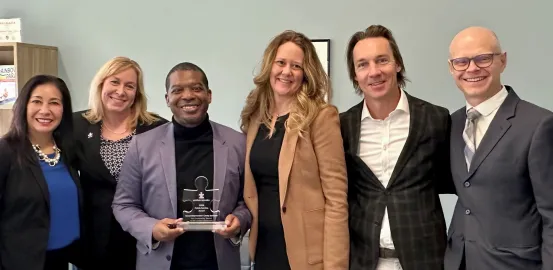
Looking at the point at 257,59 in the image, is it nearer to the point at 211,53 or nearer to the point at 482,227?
the point at 211,53

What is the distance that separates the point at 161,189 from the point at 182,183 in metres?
0.09

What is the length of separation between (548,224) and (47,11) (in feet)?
13.1

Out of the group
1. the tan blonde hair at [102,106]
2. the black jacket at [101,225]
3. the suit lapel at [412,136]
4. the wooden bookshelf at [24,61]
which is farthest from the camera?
the wooden bookshelf at [24,61]

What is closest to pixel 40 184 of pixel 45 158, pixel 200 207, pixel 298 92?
pixel 45 158

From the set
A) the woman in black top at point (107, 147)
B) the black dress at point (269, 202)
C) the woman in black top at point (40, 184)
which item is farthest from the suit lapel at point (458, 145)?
the woman in black top at point (40, 184)

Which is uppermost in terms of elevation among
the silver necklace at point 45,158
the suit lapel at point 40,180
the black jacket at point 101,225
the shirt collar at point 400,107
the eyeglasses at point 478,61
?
the eyeglasses at point 478,61

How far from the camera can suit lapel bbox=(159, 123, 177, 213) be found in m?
2.12

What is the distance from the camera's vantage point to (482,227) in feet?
5.93

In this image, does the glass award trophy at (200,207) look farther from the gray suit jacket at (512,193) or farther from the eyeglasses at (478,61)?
the eyeglasses at (478,61)

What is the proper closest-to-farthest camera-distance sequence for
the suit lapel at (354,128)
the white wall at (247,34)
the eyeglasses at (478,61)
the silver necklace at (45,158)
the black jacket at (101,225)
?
the eyeglasses at (478,61), the suit lapel at (354,128), the silver necklace at (45,158), the black jacket at (101,225), the white wall at (247,34)

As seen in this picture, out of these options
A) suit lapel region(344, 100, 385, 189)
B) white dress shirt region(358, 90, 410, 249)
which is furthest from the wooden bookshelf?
white dress shirt region(358, 90, 410, 249)

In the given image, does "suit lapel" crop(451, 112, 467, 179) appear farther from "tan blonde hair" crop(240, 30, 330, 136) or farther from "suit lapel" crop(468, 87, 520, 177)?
"tan blonde hair" crop(240, 30, 330, 136)

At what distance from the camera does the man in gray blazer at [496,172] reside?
170cm

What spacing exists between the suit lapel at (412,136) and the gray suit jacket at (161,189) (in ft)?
2.10
